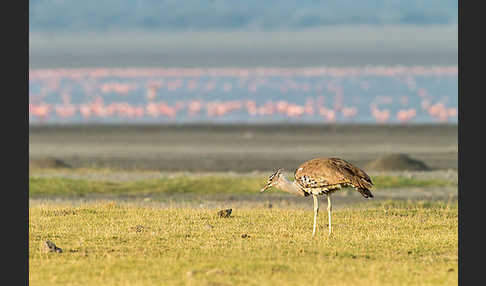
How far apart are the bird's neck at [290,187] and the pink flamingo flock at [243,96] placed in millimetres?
63033

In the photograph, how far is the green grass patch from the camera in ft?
109

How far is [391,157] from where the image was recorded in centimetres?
4059

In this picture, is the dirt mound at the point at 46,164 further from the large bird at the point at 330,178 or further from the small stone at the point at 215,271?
the small stone at the point at 215,271

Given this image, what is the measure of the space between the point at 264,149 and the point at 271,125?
21.0m

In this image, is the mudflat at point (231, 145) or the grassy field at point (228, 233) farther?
the mudflat at point (231, 145)

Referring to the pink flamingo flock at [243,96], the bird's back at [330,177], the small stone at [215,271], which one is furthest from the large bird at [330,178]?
the pink flamingo flock at [243,96]

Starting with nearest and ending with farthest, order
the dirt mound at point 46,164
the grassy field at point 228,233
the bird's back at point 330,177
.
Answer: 1. the grassy field at point 228,233
2. the bird's back at point 330,177
3. the dirt mound at point 46,164

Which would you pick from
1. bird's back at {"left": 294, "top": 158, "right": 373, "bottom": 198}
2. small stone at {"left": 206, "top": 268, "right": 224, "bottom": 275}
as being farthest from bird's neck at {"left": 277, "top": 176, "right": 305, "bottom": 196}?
small stone at {"left": 206, "top": 268, "right": 224, "bottom": 275}

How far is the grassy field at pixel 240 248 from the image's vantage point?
15.3 meters

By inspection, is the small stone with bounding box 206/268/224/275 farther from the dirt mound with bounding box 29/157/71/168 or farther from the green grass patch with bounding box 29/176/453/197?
the dirt mound with bounding box 29/157/71/168

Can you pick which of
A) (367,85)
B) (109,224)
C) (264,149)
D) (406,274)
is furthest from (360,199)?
(367,85)

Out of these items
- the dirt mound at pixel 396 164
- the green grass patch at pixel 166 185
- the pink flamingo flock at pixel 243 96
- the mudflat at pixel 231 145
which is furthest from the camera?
the pink flamingo flock at pixel 243 96

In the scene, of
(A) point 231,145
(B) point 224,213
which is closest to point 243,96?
(A) point 231,145

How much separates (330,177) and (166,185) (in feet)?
54.5
